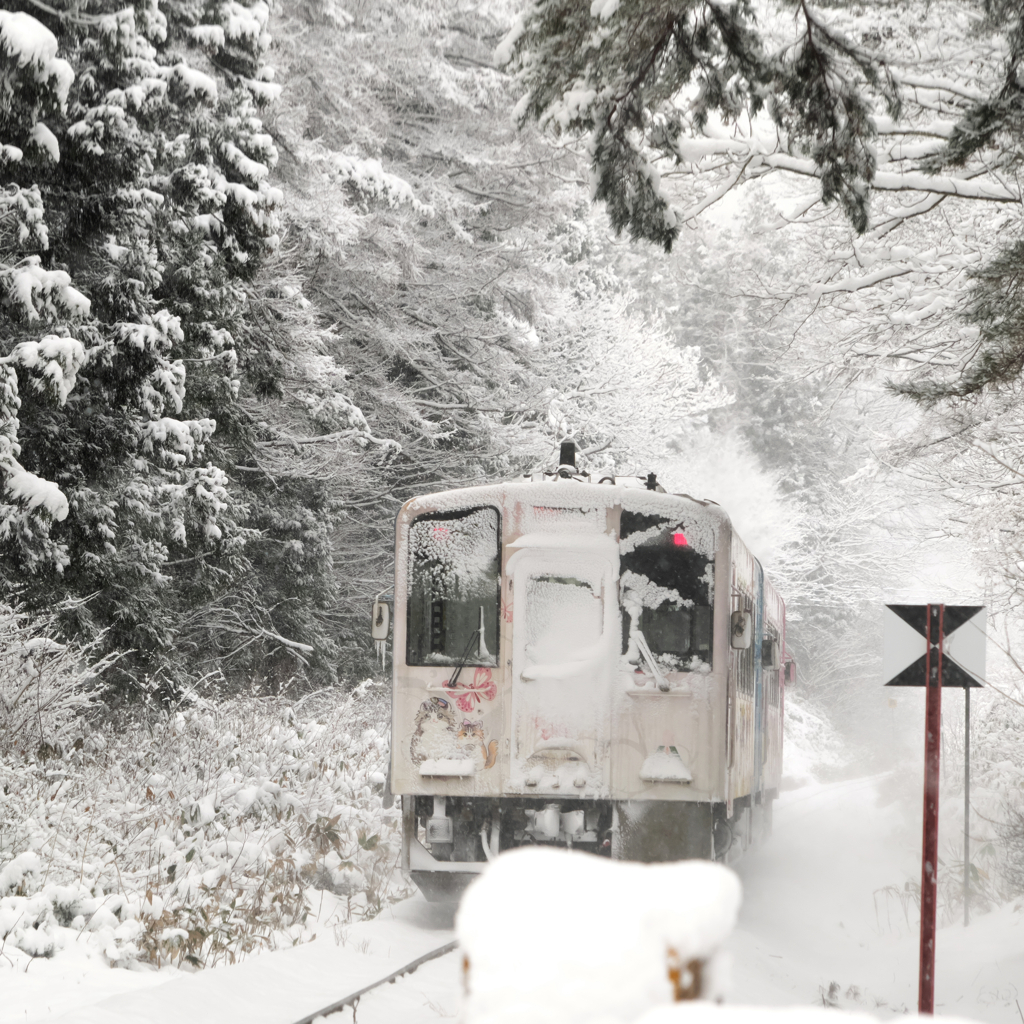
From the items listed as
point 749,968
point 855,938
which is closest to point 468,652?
point 749,968

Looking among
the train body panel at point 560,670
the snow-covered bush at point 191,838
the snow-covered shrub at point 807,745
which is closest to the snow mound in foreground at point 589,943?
the snow-covered bush at point 191,838

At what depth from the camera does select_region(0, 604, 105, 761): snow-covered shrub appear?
893 centimetres

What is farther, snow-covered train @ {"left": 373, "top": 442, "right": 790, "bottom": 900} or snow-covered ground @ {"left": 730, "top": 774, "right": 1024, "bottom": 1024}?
snow-covered train @ {"left": 373, "top": 442, "right": 790, "bottom": 900}

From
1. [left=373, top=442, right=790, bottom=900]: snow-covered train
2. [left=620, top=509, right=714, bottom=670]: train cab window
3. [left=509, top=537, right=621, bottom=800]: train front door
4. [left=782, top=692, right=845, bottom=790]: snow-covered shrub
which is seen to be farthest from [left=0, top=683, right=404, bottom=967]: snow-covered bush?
[left=782, top=692, right=845, bottom=790]: snow-covered shrub

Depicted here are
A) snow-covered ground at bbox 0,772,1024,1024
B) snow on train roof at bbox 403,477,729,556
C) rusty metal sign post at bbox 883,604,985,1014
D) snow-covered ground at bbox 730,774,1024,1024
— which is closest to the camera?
snow-covered ground at bbox 0,772,1024,1024

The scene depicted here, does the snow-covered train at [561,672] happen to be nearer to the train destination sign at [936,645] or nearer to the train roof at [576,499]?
the train roof at [576,499]

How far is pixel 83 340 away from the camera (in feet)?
32.0

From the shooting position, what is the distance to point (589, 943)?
1.13 m

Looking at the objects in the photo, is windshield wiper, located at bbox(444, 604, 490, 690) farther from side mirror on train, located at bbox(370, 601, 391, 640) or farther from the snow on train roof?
the snow on train roof

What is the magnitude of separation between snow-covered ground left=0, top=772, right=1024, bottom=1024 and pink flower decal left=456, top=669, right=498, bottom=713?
1.54 m

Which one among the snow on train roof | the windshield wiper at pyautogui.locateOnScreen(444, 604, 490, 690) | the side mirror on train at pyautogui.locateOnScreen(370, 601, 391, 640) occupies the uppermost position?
the snow on train roof

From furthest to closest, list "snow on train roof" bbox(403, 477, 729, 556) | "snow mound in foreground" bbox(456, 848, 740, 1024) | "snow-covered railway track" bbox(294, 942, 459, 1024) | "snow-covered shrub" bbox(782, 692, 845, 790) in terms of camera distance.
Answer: "snow-covered shrub" bbox(782, 692, 845, 790)
"snow on train roof" bbox(403, 477, 729, 556)
"snow-covered railway track" bbox(294, 942, 459, 1024)
"snow mound in foreground" bbox(456, 848, 740, 1024)

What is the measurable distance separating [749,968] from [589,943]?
312 inches

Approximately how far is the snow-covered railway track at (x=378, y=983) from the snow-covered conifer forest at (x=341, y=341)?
36.3 inches
